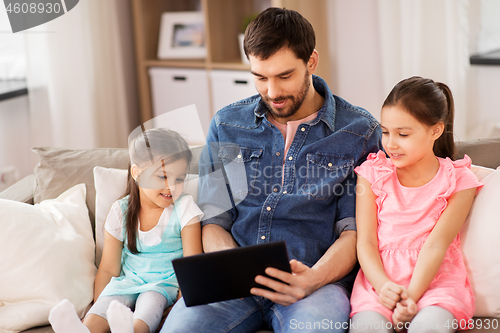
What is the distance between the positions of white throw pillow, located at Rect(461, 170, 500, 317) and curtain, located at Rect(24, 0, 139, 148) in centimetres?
219

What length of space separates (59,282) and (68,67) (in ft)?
5.61

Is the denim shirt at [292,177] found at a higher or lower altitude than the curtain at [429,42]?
lower

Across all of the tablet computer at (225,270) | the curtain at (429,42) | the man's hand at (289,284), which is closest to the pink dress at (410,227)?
the man's hand at (289,284)

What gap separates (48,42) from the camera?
255 cm

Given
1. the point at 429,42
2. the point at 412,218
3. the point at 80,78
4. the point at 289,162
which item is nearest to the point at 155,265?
the point at 289,162

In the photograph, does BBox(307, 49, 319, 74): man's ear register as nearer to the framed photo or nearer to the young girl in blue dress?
the young girl in blue dress

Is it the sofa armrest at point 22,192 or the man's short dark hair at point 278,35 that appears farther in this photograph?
the sofa armrest at point 22,192

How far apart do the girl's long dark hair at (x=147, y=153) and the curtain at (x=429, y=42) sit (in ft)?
5.20

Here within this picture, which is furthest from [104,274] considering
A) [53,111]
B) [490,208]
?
[53,111]

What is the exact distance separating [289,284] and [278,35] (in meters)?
0.65

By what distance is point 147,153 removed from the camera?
129 centimetres

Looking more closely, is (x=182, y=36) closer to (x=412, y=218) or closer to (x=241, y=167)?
(x=241, y=167)

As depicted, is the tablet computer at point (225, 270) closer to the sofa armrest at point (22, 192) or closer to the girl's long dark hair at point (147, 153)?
the girl's long dark hair at point (147, 153)

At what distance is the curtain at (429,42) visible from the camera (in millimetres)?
2350
